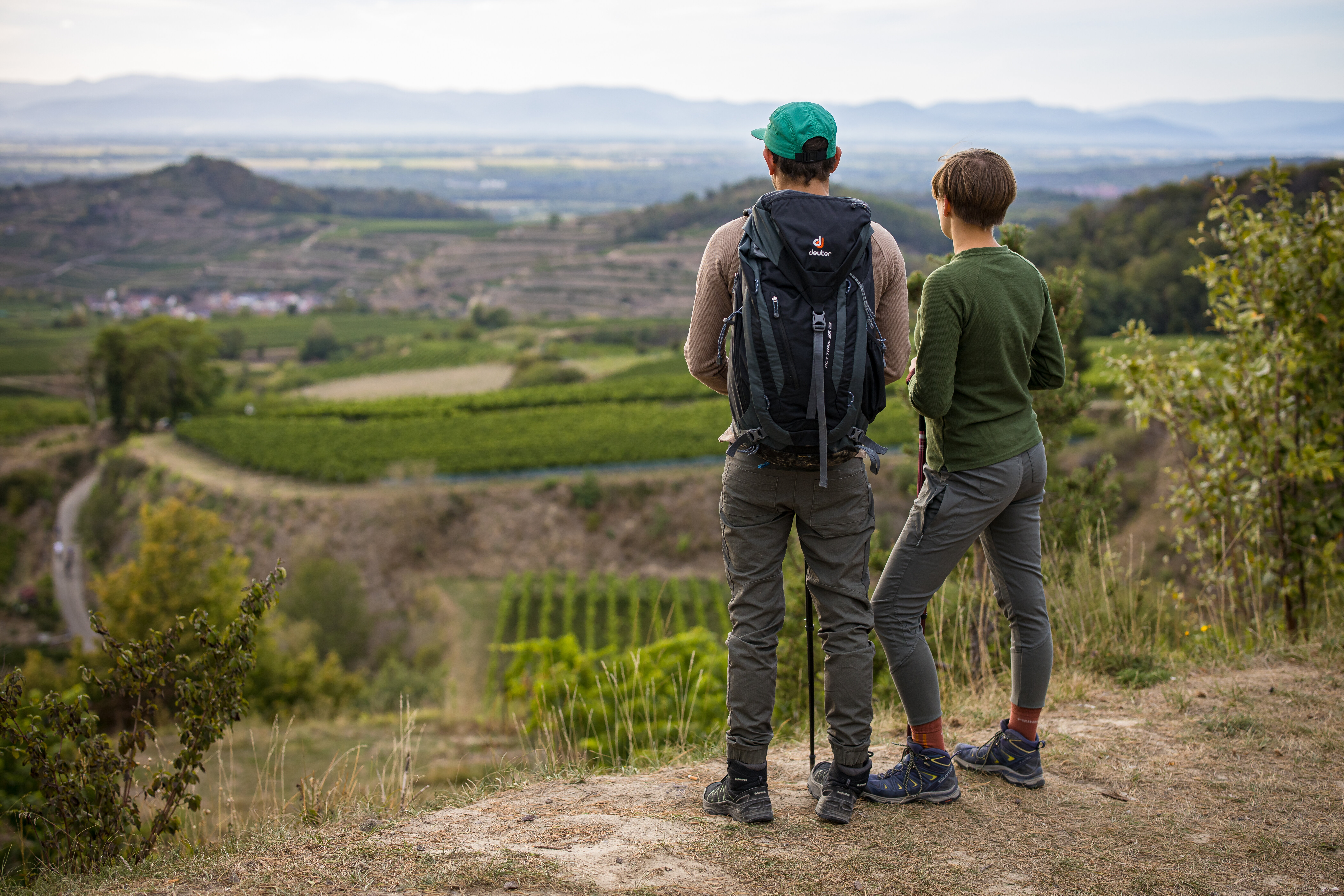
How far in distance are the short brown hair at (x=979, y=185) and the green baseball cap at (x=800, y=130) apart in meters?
0.33

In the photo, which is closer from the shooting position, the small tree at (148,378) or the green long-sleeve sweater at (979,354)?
the green long-sleeve sweater at (979,354)

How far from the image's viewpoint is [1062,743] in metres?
2.93

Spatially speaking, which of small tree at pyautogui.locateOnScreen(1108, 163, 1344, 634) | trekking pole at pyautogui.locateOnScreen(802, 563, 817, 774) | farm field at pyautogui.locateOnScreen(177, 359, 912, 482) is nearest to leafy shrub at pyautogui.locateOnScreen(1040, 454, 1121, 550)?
small tree at pyautogui.locateOnScreen(1108, 163, 1344, 634)

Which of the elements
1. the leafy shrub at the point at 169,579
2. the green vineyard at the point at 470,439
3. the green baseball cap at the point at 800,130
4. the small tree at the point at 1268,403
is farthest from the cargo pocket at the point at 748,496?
the green vineyard at the point at 470,439

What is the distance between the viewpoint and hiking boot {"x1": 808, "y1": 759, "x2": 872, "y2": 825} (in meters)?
2.37

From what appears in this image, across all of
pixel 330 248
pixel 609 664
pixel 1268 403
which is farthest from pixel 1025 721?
pixel 330 248

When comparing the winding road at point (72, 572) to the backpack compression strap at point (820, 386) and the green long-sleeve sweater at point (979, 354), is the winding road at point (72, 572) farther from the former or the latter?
the green long-sleeve sweater at point (979, 354)

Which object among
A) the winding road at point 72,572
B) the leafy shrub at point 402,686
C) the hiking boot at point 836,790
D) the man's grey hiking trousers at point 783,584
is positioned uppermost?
the man's grey hiking trousers at point 783,584

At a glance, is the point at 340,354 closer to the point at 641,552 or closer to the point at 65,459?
the point at 65,459

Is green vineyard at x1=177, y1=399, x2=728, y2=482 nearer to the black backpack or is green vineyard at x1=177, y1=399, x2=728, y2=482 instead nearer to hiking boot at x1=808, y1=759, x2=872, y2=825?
hiking boot at x1=808, y1=759, x2=872, y2=825

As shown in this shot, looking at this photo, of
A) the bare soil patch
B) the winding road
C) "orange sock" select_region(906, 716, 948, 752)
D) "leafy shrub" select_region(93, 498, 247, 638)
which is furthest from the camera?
the bare soil patch

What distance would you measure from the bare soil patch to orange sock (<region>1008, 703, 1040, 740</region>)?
48070 millimetres

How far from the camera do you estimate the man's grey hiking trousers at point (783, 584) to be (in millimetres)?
2268

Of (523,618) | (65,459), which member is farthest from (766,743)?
(65,459)
